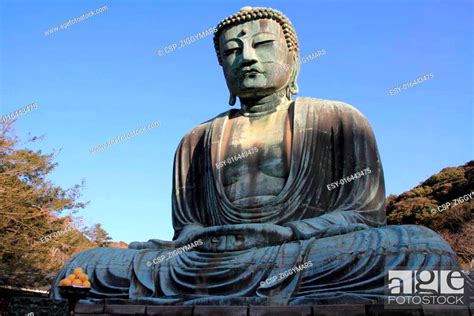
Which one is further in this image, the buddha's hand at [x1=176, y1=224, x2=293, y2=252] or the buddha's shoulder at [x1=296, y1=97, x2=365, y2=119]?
the buddha's shoulder at [x1=296, y1=97, x2=365, y2=119]

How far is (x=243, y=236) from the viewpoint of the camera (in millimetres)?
6598

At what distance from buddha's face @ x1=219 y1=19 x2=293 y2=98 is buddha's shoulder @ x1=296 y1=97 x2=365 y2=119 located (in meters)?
0.55

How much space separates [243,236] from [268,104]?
2.50 metres

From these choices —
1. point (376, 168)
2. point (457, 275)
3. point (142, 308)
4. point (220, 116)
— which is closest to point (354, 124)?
point (376, 168)

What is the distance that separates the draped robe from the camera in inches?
224

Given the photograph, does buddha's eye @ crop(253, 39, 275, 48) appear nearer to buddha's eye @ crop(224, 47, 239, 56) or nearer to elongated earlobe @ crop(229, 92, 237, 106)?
buddha's eye @ crop(224, 47, 239, 56)

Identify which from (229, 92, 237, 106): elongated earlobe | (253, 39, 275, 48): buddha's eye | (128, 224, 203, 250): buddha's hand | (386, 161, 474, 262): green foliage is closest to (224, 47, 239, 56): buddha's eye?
(253, 39, 275, 48): buddha's eye

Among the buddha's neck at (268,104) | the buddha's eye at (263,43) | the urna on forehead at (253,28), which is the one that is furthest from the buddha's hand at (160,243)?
the urna on forehead at (253,28)

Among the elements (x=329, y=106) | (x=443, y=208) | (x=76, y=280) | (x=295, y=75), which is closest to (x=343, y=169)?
(x=329, y=106)

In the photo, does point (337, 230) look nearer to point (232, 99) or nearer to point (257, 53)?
point (257, 53)

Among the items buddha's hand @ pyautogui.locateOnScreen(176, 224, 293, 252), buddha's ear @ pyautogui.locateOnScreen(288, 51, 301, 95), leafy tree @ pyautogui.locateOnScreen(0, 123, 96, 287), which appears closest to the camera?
buddha's hand @ pyautogui.locateOnScreen(176, 224, 293, 252)

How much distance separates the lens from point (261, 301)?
5766mm

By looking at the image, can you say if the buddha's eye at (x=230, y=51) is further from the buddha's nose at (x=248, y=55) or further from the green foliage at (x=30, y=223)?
the green foliage at (x=30, y=223)

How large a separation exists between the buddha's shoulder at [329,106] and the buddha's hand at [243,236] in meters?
2.05
